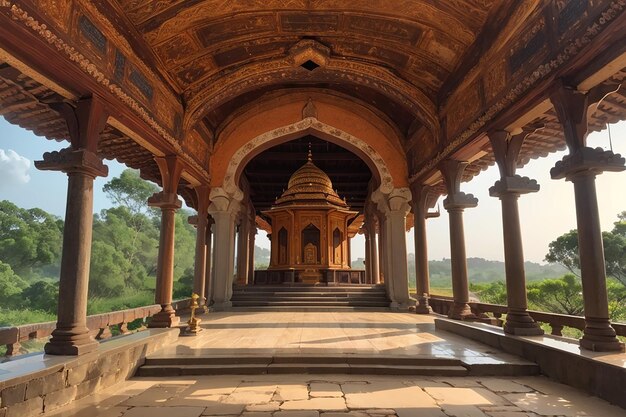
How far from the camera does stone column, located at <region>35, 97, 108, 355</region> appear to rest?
185 inches

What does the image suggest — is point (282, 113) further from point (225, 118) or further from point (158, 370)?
point (158, 370)

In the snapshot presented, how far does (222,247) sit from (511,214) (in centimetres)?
781

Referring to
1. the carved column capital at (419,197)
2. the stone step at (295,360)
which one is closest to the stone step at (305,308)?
the carved column capital at (419,197)

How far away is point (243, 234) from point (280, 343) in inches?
453

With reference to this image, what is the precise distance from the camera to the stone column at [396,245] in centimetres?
1123

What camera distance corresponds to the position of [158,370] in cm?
468

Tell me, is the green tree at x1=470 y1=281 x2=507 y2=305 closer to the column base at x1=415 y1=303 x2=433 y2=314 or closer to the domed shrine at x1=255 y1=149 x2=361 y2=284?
the domed shrine at x1=255 y1=149 x2=361 y2=284

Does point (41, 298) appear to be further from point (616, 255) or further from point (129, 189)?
point (616, 255)

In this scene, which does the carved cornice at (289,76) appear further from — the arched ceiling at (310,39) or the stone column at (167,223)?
the stone column at (167,223)

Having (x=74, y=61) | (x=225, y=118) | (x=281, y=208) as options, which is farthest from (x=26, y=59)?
(x=281, y=208)

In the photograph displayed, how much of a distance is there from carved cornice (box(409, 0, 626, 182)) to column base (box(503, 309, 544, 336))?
3.11 meters

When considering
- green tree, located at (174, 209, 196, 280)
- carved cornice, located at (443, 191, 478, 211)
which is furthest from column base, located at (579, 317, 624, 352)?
green tree, located at (174, 209, 196, 280)

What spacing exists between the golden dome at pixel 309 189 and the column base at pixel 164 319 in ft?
27.8

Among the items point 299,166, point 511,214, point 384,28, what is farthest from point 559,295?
point 384,28
